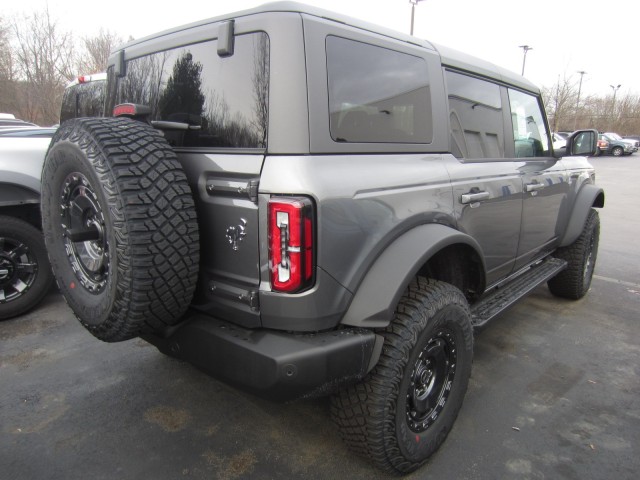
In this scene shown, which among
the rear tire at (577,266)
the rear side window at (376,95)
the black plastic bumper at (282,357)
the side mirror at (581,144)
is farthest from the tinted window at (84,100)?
the rear tire at (577,266)

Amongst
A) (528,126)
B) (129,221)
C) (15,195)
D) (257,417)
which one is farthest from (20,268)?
(528,126)

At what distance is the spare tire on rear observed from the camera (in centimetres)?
166

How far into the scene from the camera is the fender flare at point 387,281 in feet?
5.97

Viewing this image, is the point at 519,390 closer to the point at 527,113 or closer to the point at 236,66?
the point at 527,113

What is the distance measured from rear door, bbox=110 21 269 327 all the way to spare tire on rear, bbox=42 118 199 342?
0.42 ft

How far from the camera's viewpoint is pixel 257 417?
257 cm

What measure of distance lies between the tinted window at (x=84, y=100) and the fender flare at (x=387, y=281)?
4.79 metres

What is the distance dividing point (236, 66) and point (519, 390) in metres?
2.58

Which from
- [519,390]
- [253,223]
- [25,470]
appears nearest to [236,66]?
[253,223]

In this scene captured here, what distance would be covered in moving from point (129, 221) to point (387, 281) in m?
1.04

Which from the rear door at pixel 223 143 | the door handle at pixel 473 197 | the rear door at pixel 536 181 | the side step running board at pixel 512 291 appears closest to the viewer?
the rear door at pixel 223 143

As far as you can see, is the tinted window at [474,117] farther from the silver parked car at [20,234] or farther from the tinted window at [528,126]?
the silver parked car at [20,234]

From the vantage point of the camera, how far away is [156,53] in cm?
229

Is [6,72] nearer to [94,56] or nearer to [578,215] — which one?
[94,56]
